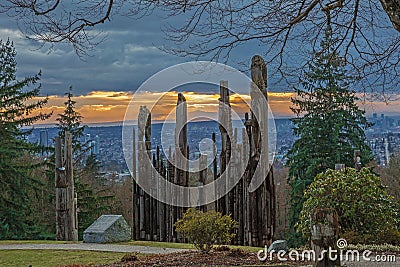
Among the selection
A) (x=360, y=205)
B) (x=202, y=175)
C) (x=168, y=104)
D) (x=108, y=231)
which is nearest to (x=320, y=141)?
(x=168, y=104)

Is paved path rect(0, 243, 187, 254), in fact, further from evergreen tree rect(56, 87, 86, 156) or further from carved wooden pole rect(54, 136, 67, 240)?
evergreen tree rect(56, 87, 86, 156)

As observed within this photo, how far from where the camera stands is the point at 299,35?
7.74m

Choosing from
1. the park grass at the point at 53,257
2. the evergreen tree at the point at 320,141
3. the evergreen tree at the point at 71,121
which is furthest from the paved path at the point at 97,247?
the evergreen tree at the point at 71,121

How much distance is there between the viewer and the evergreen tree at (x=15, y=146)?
18.6 m

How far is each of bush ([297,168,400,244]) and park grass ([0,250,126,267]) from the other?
3.14 meters

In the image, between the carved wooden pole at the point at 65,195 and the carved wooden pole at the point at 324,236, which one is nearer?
the carved wooden pole at the point at 324,236

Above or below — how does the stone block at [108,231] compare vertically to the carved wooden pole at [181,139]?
below

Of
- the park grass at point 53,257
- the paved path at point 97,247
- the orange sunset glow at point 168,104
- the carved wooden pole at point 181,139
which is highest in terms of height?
the orange sunset glow at point 168,104

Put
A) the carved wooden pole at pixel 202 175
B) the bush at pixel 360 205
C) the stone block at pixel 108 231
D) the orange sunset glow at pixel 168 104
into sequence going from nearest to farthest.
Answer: the bush at pixel 360 205 < the orange sunset glow at pixel 168 104 < the stone block at pixel 108 231 < the carved wooden pole at pixel 202 175

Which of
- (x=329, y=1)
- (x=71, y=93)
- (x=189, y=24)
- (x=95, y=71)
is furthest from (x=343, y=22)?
(x=71, y=93)

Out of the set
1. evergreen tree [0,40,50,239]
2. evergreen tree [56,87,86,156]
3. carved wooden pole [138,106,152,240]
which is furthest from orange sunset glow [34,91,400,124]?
evergreen tree [56,87,86,156]

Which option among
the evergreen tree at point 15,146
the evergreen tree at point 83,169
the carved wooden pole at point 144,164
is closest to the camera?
the carved wooden pole at point 144,164

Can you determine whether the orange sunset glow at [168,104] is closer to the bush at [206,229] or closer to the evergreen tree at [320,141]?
the bush at [206,229]

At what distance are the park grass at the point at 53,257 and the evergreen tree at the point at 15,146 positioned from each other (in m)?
8.72
